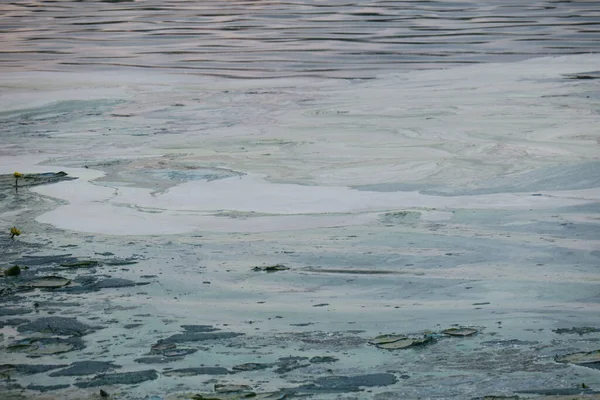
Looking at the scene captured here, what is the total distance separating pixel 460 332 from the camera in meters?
2.39

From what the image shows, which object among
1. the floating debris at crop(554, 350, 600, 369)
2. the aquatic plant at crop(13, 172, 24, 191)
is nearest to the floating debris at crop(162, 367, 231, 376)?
the floating debris at crop(554, 350, 600, 369)

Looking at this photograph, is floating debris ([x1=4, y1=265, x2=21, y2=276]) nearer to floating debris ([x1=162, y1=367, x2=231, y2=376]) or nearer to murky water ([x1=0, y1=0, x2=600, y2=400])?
murky water ([x1=0, y1=0, x2=600, y2=400])

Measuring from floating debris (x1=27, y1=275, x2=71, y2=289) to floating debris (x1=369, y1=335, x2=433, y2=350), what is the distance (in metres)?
0.81

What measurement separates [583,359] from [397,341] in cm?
36

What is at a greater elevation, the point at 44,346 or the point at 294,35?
the point at 44,346

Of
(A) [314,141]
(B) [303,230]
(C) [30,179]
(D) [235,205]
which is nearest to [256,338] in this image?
(B) [303,230]

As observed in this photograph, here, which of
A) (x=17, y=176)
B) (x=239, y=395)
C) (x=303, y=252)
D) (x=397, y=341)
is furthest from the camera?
(x=17, y=176)

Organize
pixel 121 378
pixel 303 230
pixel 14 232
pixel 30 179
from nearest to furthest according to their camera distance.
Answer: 1. pixel 121 378
2. pixel 14 232
3. pixel 303 230
4. pixel 30 179

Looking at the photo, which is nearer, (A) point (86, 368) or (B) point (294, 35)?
(A) point (86, 368)

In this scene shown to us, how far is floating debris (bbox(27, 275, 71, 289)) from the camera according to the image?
2.76m

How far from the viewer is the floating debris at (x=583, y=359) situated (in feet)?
7.13

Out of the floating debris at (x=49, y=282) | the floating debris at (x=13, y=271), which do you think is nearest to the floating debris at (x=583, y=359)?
the floating debris at (x=49, y=282)

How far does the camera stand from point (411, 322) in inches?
97.9

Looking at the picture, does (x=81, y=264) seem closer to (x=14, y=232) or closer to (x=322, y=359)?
(x=14, y=232)
